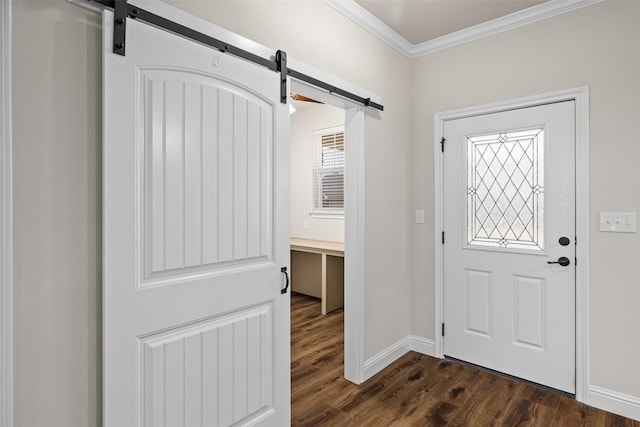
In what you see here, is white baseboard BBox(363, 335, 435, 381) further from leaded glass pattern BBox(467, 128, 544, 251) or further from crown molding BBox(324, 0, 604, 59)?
crown molding BBox(324, 0, 604, 59)

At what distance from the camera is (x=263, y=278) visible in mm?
1853

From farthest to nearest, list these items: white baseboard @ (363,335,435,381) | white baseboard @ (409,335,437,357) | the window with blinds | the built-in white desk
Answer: the window with blinds → the built-in white desk → white baseboard @ (409,335,437,357) → white baseboard @ (363,335,435,381)

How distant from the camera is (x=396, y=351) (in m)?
3.00

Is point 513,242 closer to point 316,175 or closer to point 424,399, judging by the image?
point 424,399

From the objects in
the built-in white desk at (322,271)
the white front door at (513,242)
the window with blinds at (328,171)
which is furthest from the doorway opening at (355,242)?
the window with blinds at (328,171)

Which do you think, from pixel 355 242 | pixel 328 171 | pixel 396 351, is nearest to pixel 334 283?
pixel 396 351

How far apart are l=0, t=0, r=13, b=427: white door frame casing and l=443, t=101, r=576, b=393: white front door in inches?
110

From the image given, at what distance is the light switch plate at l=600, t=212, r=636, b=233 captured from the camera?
2.19m

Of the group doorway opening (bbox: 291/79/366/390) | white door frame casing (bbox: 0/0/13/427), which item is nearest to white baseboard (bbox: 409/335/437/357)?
doorway opening (bbox: 291/79/366/390)

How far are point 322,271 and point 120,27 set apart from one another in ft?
10.6

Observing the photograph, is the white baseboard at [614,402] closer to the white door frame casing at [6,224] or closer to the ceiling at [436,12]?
the ceiling at [436,12]

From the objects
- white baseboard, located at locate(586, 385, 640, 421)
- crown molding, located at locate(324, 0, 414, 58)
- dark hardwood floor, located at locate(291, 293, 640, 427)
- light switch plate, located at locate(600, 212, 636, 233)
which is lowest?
dark hardwood floor, located at locate(291, 293, 640, 427)

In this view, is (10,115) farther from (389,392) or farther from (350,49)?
(389,392)

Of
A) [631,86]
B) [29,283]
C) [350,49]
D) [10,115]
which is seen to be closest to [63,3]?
[10,115]
